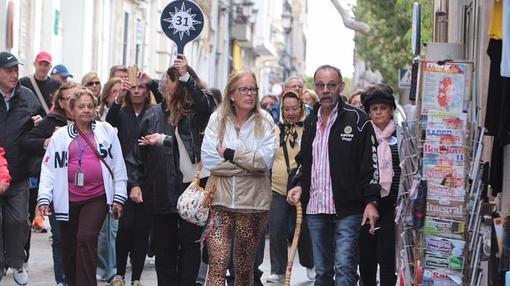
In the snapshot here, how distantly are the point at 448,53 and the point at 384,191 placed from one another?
1228 millimetres

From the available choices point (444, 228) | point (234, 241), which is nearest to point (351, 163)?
point (444, 228)

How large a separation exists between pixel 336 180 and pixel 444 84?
1150 millimetres

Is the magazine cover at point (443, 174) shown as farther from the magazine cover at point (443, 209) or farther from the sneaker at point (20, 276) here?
the sneaker at point (20, 276)

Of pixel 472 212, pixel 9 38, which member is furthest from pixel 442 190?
pixel 9 38

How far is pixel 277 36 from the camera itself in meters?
77.4

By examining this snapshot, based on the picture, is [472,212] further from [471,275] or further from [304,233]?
[304,233]

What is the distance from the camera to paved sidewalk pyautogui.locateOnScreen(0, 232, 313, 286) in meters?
13.4

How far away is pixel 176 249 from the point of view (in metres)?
11.7

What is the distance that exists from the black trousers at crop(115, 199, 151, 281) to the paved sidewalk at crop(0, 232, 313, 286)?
875 mm

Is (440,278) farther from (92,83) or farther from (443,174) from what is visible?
(92,83)

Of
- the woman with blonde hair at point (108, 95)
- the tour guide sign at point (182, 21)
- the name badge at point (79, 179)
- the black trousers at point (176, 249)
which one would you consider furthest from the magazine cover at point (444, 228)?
the woman with blonde hair at point (108, 95)

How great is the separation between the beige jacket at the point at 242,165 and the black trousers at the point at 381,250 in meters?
1.00

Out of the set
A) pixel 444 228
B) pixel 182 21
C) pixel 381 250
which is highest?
pixel 182 21

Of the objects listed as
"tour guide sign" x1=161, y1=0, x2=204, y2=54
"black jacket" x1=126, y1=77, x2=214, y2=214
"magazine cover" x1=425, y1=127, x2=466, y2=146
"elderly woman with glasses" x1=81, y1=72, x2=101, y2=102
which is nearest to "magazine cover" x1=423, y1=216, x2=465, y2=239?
"magazine cover" x1=425, y1=127, x2=466, y2=146
